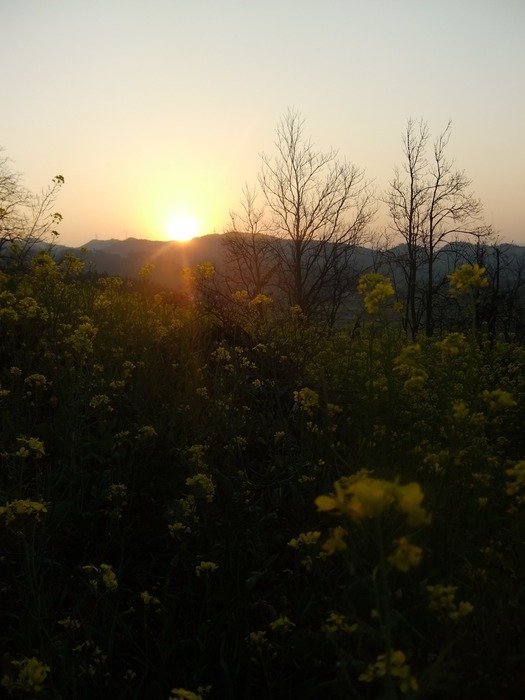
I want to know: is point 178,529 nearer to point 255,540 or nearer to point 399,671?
point 255,540

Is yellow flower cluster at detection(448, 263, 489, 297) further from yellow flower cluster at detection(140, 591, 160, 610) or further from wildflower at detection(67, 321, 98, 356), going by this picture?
wildflower at detection(67, 321, 98, 356)

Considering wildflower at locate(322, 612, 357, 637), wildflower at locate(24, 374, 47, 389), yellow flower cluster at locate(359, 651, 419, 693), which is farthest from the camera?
wildflower at locate(24, 374, 47, 389)

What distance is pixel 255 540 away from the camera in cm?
289

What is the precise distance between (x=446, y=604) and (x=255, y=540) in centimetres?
136

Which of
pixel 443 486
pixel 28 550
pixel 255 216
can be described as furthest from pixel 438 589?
pixel 255 216

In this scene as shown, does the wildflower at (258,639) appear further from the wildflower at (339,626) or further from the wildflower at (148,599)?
the wildflower at (148,599)

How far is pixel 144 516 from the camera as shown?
321 cm

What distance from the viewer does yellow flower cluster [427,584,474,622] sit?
→ 1.62 meters

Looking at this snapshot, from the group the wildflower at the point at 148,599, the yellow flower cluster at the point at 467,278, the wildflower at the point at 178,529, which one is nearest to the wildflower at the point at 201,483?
the wildflower at the point at 178,529

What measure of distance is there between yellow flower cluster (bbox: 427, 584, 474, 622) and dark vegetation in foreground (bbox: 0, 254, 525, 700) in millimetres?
15

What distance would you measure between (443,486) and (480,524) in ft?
0.78

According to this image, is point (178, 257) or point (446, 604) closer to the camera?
point (446, 604)

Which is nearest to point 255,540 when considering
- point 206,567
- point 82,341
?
point 206,567

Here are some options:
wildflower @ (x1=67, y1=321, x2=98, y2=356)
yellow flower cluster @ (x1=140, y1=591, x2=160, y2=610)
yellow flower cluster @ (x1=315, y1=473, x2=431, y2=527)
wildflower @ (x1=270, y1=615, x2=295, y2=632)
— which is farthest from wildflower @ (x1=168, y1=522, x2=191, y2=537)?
wildflower @ (x1=67, y1=321, x2=98, y2=356)
